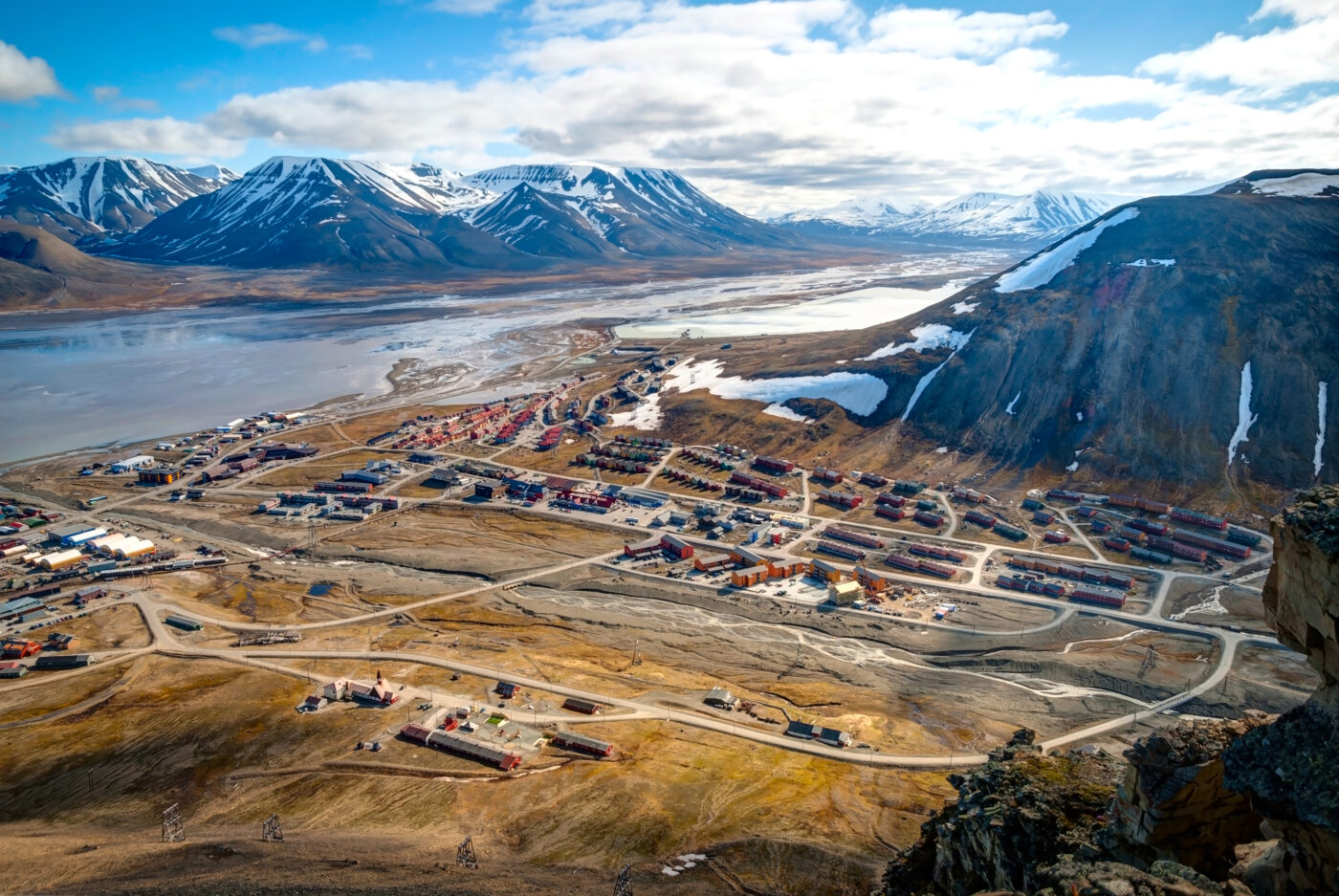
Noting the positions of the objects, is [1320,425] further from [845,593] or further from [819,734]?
[819,734]

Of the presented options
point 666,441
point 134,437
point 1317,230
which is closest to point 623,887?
point 666,441

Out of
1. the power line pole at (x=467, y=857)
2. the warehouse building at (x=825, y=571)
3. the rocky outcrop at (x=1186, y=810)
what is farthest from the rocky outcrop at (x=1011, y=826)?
the warehouse building at (x=825, y=571)

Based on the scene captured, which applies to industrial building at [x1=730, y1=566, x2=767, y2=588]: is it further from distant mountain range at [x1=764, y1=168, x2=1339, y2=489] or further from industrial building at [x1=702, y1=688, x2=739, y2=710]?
distant mountain range at [x1=764, y1=168, x2=1339, y2=489]

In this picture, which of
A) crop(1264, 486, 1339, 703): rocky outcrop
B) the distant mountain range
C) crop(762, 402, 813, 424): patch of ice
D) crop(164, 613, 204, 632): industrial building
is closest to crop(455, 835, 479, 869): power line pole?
crop(1264, 486, 1339, 703): rocky outcrop

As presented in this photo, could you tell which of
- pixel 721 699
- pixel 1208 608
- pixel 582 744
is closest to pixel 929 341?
pixel 1208 608

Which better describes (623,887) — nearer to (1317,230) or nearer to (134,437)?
(134,437)

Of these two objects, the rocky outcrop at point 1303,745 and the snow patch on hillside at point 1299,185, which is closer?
the rocky outcrop at point 1303,745

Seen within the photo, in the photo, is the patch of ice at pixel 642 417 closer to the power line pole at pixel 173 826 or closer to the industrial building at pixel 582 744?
the industrial building at pixel 582 744
